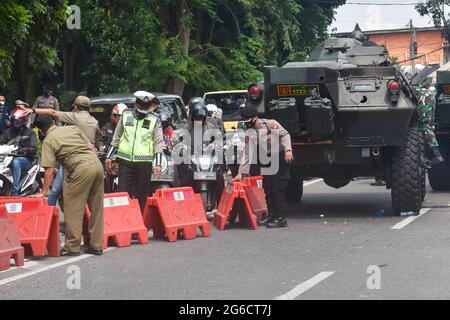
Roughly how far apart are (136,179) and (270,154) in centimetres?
203

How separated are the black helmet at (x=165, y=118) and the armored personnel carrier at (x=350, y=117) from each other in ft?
6.35

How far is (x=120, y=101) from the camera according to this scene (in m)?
19.4

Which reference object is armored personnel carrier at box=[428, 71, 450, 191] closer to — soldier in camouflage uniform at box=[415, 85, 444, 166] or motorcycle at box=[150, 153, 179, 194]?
soldier in camouflage uniform at box=[415, 85, 444, 166]

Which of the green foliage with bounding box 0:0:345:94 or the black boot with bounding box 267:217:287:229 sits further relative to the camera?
the green foliage with bounding box 0:0:345:94

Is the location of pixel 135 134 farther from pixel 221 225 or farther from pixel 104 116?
pixel 104 116

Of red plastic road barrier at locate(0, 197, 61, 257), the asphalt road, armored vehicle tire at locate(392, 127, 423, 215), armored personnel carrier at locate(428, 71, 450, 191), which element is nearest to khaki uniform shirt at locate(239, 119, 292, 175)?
the asphalt road

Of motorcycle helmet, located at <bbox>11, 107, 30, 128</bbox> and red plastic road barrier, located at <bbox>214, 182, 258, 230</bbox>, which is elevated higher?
motorcycle helmet, located at <bbox>11, 107, 30, 128</bbox>

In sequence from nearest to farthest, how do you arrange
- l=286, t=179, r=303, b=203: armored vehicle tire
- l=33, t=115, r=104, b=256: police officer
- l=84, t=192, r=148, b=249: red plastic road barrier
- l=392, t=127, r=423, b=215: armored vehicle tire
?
l=33, t=115, r=104, b=256: police officer, l=84, t=192, r=148, b=249: red plastic road barrier, l=392, t=127, r=423, b=215: armored vehicle tire, l=286, t=179, r=303, b=203: armored vehicle tire

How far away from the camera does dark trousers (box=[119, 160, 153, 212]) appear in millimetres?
13711

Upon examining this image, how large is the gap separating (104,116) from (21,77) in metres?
3.56

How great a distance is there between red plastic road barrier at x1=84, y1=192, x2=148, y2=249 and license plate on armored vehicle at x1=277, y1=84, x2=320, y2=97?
328cm
